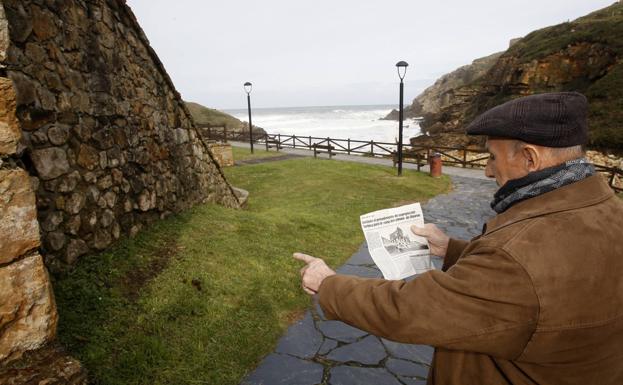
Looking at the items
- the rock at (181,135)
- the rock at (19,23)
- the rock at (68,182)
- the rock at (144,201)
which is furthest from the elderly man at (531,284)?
the rock at (181,135)

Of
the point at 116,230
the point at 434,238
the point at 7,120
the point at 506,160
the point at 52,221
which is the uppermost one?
the point at 7,120

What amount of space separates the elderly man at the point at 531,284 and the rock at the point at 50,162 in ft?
9.42

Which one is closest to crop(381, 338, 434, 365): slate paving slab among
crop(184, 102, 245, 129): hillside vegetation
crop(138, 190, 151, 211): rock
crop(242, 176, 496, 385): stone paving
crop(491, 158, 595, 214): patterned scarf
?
crop(242, 176, 496, 385): stone paving

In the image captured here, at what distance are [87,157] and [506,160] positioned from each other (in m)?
3.75

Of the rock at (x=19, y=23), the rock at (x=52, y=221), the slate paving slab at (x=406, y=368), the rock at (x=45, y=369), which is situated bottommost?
the slate paving slab at (x=406, y=368)

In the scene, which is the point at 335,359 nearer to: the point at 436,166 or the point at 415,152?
the point at 436,166

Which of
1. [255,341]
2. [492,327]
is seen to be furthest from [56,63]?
[492,327]

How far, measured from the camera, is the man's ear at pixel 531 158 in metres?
1.32

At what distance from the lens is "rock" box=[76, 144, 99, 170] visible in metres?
3.54

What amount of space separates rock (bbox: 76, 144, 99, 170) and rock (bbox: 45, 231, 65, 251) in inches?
28.4

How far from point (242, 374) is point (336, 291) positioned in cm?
217

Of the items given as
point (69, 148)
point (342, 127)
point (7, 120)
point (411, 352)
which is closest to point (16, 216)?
point (7, 120)

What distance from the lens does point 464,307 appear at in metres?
1.14

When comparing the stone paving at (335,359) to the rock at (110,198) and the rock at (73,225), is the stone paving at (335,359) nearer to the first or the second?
the rock at (73,225)
